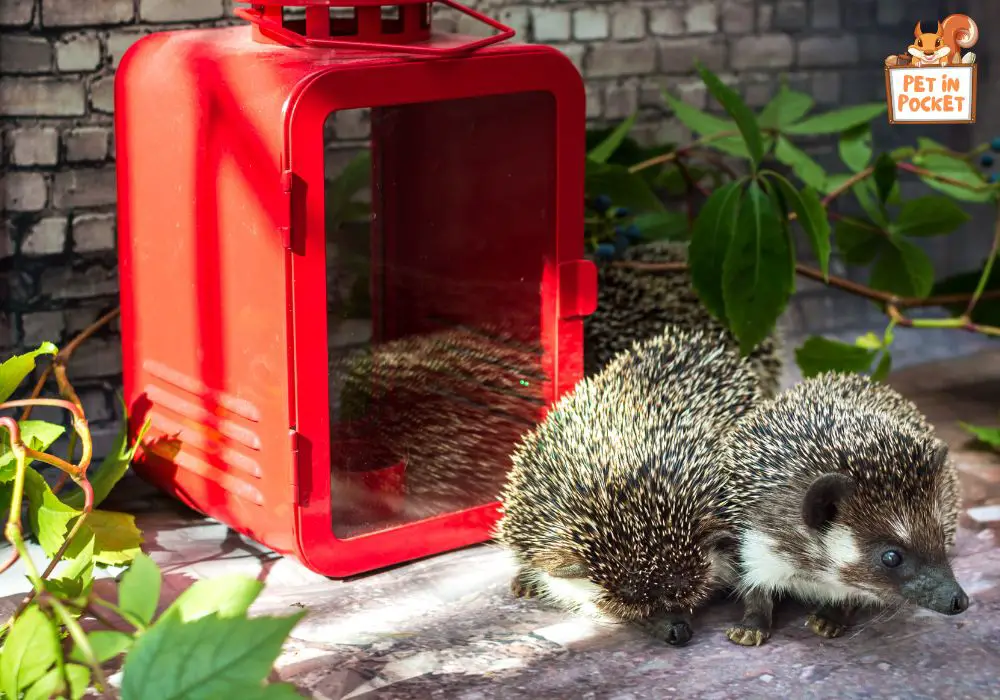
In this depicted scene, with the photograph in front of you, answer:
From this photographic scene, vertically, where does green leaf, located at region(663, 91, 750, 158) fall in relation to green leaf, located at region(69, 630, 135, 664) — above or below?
above

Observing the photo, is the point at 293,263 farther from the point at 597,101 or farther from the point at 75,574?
the point at 597,101

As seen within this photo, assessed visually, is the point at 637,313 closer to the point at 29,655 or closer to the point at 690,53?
the point at 690,53

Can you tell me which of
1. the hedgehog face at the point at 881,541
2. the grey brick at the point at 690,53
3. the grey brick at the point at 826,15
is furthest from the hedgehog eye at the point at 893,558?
the grey brick at the point at 826,15

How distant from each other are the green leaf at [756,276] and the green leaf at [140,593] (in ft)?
3.95

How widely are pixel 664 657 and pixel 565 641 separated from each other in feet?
0.48

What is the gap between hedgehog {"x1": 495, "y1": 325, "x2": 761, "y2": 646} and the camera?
1.78 metres

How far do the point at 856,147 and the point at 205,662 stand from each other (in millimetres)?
2094

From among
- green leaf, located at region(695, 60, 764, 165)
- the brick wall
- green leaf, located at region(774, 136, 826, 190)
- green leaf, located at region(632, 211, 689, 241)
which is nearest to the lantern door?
green leaf, located at region(695, 60, 764, 165)

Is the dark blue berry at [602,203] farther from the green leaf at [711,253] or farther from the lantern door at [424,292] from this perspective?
the lantern door at [424,292]

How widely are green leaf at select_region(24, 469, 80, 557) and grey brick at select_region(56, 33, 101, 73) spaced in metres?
0.89

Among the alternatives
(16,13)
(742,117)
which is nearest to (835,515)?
(742,117)

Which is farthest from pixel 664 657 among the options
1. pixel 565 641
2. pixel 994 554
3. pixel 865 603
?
pixel 994 554

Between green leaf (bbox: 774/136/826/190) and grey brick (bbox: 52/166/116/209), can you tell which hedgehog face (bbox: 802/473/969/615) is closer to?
green leaf (bbox: 774/136/826/190)

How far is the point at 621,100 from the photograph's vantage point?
9.87 ft
